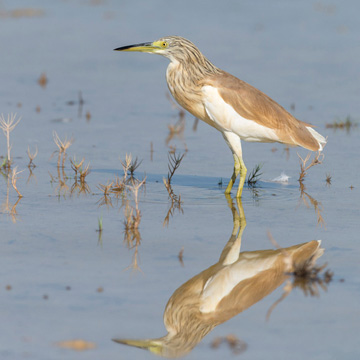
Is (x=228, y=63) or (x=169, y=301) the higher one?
(x=228, y=63)

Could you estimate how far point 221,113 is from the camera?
268 inches

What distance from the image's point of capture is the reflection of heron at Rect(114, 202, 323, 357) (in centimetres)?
416

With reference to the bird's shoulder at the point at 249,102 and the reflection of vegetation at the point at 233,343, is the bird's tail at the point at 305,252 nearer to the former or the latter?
the reflection of vegetation at the point at 233,343

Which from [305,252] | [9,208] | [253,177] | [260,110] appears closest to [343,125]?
[253,177]

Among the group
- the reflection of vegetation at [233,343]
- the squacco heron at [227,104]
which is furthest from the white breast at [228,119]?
the reflection of vegetation at [233,343]

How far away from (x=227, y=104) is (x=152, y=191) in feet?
3.23

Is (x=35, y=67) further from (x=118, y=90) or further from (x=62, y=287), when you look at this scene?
(x=62, y=287)

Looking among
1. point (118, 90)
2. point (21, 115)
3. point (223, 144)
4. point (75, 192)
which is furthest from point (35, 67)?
point (75, 192)

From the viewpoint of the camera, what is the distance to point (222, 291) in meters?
4.72

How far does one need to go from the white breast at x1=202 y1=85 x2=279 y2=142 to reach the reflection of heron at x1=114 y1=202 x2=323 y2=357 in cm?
154

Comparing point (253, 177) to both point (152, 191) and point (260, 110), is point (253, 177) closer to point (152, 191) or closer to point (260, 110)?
point (260, 110)

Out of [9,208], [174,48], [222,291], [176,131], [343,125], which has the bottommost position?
[222,291]

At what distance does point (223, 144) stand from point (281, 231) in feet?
10.1

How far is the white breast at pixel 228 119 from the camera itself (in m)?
6.81
